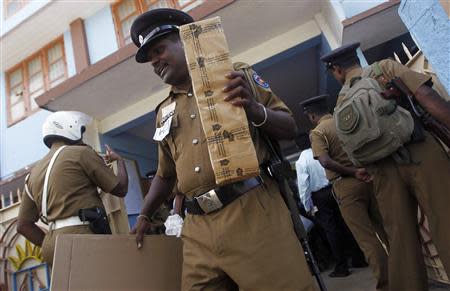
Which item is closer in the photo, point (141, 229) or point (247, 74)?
point (247, 74)

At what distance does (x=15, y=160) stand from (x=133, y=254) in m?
6.54

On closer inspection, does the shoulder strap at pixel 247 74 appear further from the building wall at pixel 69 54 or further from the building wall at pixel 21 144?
the building wall at pixel 21 144

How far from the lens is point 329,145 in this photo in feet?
10.4

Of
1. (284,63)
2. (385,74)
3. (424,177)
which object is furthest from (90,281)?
(284,63)

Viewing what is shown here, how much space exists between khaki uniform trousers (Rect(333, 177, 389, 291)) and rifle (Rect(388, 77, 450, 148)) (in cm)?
90

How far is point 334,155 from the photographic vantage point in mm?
3139

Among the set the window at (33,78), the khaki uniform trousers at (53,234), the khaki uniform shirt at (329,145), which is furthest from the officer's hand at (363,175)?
the window at (33,78)

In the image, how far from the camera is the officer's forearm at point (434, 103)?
6.30 feet

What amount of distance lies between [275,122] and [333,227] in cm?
306

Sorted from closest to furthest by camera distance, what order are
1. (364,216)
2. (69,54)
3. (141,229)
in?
1. (141,229)
2. (364,216)
3. (69,54)

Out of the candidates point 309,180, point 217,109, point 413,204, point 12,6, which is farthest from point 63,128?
point 12,6

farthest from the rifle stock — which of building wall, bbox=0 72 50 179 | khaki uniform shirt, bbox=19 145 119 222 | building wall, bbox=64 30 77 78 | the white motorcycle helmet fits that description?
building wall, bbox=0 72 50 179

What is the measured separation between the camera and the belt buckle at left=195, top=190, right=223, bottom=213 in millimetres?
1453

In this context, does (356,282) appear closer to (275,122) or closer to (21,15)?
(275,122)
